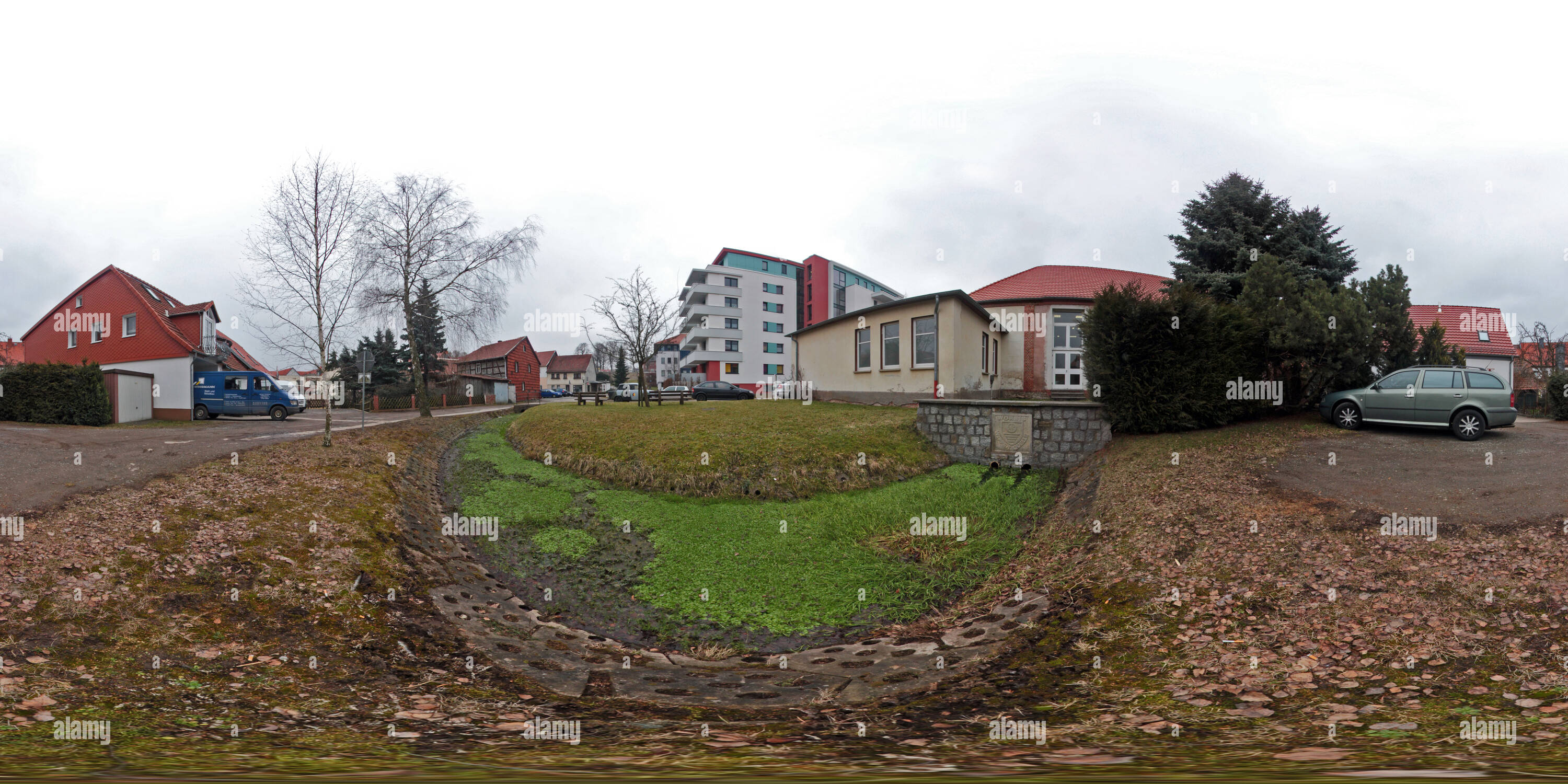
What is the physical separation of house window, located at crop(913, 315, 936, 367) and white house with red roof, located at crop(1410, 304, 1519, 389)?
3175 cm

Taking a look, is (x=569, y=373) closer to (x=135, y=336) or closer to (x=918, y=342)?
(x=135, y=336)

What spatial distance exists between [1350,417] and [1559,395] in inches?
584

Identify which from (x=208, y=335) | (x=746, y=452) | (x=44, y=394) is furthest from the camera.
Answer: (x=208, y=335)

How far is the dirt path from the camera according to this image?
26.9 ft

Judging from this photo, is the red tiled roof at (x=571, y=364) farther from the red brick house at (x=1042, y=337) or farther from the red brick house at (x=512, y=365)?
the red brick house at (x=1042, y=337)

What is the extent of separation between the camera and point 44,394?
69.5 ft

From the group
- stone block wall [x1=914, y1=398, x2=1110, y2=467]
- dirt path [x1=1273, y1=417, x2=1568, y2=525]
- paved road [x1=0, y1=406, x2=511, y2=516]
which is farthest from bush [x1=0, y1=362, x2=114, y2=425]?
dirt path [x1=1273, y1=417, x2=1568, y2=525]

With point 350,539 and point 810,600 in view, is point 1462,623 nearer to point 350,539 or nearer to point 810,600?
point 810,600

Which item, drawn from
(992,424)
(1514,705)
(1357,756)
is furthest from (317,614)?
(992,424)

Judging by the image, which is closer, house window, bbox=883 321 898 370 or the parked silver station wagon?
the parked silver station wagon

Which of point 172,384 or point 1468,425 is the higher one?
point 172,384

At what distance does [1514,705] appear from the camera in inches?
167

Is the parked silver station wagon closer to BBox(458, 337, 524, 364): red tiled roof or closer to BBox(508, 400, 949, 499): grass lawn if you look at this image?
BBox(508, 400, 949, 499): grass lawn

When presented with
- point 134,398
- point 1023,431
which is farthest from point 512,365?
point 1023,431
